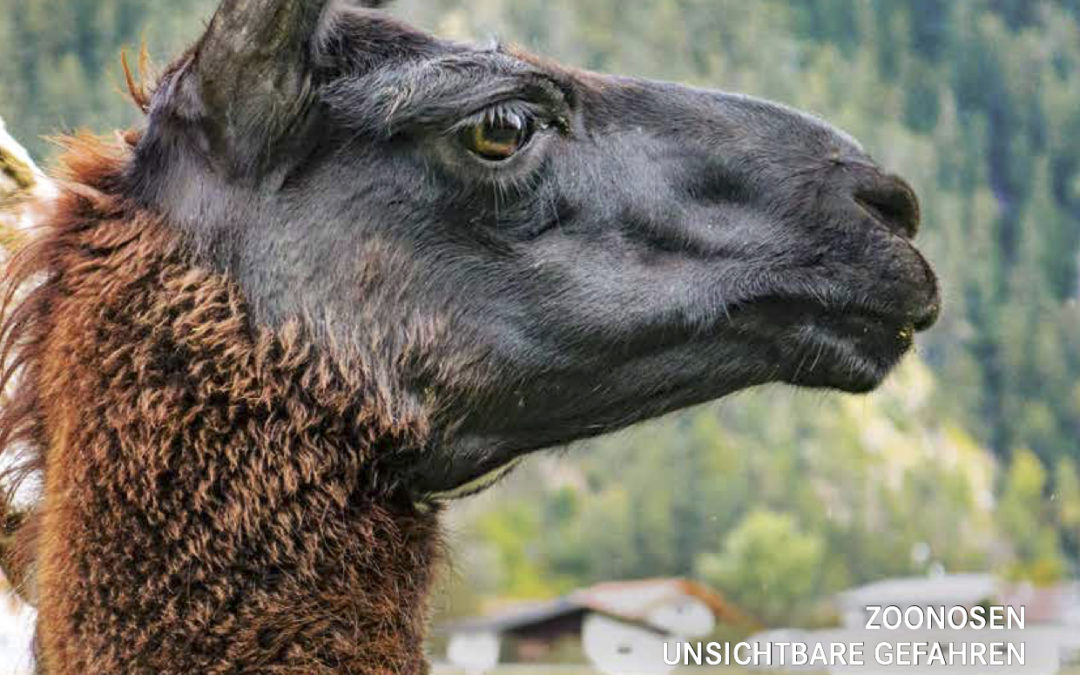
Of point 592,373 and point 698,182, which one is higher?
point 698,182

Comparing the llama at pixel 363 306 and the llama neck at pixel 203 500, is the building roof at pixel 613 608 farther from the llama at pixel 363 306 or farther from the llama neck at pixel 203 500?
the llama neck at pixel 203 500

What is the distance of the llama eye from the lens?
302cm

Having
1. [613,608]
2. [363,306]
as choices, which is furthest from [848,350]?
[613,608]

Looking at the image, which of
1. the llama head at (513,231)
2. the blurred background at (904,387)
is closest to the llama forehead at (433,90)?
the llama head at (513,231)

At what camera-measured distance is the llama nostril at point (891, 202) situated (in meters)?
3.15

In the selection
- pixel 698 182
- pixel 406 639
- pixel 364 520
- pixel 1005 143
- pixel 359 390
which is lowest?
pixel 406 639

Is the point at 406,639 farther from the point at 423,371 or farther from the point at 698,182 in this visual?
the point at 698,182

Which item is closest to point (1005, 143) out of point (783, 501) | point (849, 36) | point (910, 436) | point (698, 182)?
point (849, 36)

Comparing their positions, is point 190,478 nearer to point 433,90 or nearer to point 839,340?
point 433,90

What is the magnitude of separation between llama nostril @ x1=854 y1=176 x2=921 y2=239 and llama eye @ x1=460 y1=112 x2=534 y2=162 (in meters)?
0.66

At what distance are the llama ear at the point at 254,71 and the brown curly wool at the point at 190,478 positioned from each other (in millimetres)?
228

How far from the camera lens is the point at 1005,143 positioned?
55.6 m

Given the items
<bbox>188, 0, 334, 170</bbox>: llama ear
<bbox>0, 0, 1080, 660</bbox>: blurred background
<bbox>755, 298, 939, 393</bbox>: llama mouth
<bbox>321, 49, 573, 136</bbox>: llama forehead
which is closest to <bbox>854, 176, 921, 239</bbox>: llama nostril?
<bbox>755, 298, 939, 393</bbox>: llama mouth

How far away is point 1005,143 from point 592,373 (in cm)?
5517
